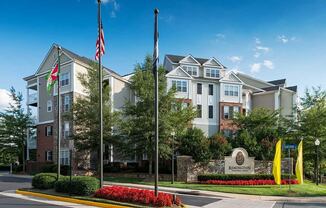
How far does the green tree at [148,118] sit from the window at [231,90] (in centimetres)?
1804

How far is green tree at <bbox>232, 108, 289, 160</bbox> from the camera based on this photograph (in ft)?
118

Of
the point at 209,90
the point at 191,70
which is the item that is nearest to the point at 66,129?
the point at 191,70

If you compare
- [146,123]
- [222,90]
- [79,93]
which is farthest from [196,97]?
[146,123]

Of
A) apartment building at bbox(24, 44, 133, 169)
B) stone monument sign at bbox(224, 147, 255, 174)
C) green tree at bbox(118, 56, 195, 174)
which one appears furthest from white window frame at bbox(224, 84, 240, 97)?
stone monument sign at bbox(224, 147, 255, 174)

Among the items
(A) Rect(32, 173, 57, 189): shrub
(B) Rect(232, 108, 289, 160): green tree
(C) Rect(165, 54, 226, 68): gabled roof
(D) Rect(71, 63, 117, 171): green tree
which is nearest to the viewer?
(A) Rect(32, 173, 57, 189): shrub

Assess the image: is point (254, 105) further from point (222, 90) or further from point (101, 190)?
point (101, 190)

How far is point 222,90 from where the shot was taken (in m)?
51.8

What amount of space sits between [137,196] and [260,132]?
82.6 ft

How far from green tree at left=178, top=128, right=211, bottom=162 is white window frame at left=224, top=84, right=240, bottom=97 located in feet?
60.7

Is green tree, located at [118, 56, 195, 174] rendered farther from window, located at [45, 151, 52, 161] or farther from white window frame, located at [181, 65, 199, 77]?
white window frame, located at [181, 65, 199, 77]

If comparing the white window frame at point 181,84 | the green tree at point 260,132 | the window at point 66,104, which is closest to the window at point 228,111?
the white window frame at point 181,84

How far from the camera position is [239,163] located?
32062 millimetres

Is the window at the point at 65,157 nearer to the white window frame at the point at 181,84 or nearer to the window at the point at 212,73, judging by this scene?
the white window frame at the point at 181,84

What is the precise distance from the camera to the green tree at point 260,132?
3588 centimetres
